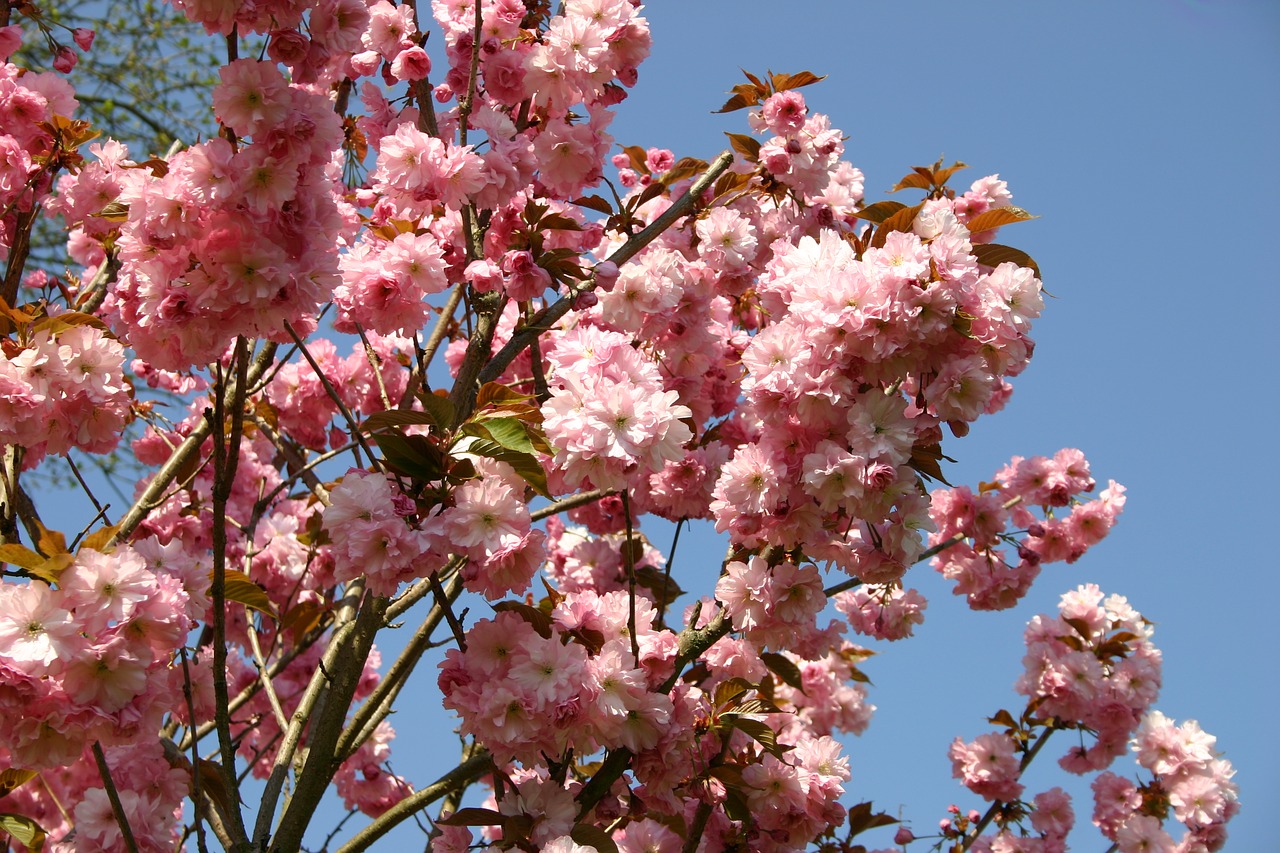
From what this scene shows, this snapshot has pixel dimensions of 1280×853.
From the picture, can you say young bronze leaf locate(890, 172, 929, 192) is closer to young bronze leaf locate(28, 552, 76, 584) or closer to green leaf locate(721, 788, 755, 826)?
green leaf locate(721, 788, 755, 826)

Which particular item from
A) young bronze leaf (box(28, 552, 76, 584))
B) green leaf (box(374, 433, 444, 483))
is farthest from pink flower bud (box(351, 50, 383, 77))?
young bronze leaf (box(28, 552, 76, 584))

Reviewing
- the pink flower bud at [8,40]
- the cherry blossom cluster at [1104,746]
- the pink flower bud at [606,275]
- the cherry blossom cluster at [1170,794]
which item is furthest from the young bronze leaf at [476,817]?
the cherry blossom cluster at [1170,794]

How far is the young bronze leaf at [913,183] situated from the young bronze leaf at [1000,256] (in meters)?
0.58

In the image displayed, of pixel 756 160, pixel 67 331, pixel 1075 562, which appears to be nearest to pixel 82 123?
pixel 67 331

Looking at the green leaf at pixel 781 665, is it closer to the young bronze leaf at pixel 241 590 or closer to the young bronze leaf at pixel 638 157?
the young bronze leaf at pixel 241 590

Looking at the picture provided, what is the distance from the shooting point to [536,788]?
2.37m

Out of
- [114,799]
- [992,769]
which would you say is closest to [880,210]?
[114,799]

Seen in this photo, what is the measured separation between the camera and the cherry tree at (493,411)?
76.5 inches

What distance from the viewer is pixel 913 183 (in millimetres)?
3008

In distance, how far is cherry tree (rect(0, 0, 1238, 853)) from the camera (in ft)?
6.38

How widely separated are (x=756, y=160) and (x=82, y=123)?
1901 mm

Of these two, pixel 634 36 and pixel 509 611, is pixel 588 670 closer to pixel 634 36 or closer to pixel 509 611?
pixel 509 611

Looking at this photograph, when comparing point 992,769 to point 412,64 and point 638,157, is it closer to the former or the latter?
point 638,157

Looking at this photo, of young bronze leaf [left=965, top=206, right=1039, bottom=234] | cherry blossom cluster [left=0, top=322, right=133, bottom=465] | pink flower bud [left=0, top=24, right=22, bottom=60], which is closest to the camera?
cherry blossom cluster [left=0, top=322, right=133, bottom=465]
